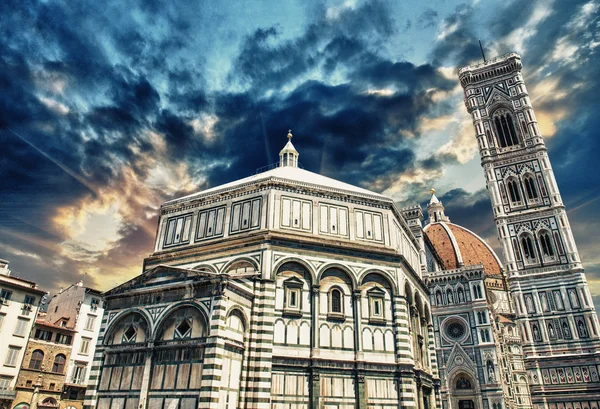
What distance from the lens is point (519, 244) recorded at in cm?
6131

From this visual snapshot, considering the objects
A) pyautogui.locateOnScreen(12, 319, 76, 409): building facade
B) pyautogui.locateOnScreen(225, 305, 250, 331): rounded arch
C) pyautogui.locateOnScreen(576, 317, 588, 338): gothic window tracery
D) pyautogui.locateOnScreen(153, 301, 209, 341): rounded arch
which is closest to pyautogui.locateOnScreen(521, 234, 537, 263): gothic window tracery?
pyautogui.locateOnScreen(576, 317, 588, 338): gothic window tracery

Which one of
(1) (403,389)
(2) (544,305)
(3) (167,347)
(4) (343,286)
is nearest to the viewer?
(3) (167,347)

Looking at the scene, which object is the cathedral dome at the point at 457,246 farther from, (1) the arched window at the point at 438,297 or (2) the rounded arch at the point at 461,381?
(2) the rounded arch at the point at 461,381

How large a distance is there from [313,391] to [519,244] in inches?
2022

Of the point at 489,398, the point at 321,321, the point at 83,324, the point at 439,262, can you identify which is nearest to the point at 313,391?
the point at 321,321

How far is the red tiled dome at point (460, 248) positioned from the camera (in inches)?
3469

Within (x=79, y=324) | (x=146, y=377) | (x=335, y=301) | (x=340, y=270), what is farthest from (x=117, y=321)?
(x=79, y=324)

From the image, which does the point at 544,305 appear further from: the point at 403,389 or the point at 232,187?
the point at 232,187

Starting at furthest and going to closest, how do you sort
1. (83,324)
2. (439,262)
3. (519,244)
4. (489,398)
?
(439,262)
(519,244)
(489,398)
(83,324)

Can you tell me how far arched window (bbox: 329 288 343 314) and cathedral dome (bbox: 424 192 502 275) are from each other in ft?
217

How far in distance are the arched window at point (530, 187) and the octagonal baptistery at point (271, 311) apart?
45.0 m

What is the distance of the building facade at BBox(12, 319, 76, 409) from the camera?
32188mm

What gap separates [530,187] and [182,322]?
60.8 meters

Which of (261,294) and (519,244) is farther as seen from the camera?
(519,244)
